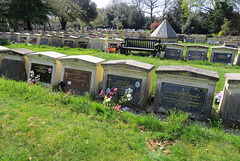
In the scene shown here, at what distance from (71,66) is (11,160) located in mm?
3419

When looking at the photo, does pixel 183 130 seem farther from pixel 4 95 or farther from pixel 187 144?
pixel 4 95

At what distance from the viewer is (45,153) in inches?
123

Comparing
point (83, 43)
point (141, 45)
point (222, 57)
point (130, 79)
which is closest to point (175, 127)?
point (130, 79)

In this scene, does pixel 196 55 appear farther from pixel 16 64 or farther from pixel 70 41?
pixel 16 64

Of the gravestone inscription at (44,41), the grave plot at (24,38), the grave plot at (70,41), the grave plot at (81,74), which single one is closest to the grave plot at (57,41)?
the grave plot at (70,41)

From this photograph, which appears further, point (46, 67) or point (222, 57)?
point (222, 57)

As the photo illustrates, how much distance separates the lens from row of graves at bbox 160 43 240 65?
11.1 m

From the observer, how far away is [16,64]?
669 cm

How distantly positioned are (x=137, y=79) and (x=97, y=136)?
212cm

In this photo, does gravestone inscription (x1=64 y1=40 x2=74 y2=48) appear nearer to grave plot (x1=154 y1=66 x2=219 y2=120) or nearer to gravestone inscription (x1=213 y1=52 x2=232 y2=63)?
gravestone inscription (x1=213 y1=52 x2=232 y2=63)

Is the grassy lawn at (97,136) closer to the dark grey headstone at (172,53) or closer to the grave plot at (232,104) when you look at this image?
the grave plot at (232,104)

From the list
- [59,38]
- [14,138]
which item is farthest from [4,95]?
[59,38]

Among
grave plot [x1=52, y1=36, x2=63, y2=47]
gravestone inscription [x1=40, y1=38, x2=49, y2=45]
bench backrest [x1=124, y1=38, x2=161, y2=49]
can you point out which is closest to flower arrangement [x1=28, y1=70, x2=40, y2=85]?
bench backrest [x1=124, y1=38, x2=161, y2=49]

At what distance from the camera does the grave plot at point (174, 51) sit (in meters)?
12.2
